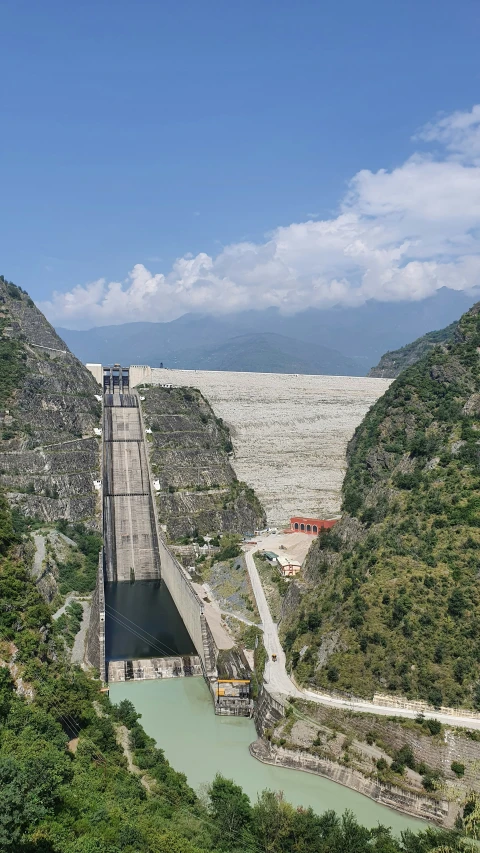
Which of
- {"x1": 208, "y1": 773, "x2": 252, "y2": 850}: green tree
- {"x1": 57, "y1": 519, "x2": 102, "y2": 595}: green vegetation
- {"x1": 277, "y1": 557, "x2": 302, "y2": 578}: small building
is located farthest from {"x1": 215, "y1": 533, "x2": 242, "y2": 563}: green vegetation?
{"x1": 208, "y1": 773, "x2": 252, "y2": 850}: green tree

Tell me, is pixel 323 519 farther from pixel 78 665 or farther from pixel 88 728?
pixel 88 728

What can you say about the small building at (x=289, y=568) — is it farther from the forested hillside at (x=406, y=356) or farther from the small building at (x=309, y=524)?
the forested hillside at (x=406, y=356)

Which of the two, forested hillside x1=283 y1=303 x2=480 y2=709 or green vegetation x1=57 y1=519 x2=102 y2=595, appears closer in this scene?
forested hillside x1=283 y1=303 x2=480 y2=709

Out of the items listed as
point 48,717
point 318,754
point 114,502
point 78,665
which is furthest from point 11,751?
point 114,502

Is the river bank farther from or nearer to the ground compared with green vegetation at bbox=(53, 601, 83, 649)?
nearer to the ground

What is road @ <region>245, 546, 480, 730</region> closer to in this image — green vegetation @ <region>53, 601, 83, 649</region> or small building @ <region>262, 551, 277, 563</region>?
small building @ <region>262, 551, 277, 563</region>
